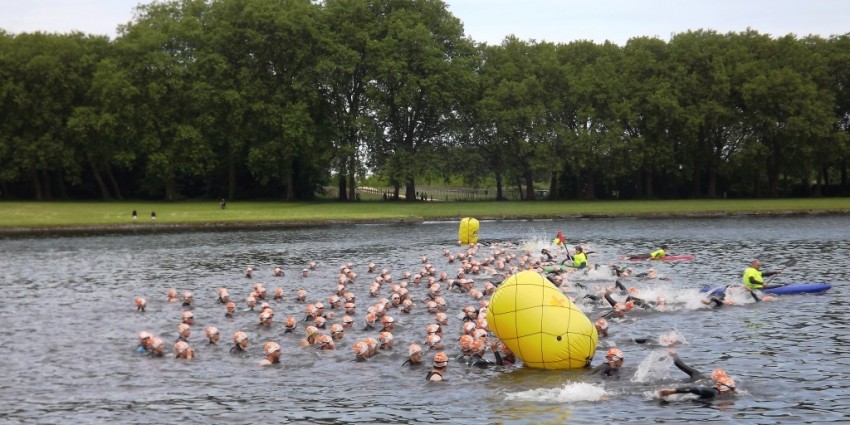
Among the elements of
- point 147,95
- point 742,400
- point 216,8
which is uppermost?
point 216,8

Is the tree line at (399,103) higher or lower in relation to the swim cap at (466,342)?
higher

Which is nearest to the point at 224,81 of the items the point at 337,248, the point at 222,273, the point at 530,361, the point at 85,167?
the point at 85,167

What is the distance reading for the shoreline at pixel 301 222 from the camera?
254 feet

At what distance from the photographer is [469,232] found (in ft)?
199

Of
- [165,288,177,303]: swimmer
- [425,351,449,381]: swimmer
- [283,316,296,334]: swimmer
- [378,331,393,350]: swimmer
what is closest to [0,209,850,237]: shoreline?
[165,288,177,303]: swimmer

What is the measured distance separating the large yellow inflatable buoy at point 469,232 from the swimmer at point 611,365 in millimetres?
37815

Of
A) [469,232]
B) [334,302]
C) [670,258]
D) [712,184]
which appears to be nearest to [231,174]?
[469,232]

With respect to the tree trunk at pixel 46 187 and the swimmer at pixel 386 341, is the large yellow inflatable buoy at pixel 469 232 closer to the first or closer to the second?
the swimmer at pixel 386 341

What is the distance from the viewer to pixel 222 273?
4678 cm

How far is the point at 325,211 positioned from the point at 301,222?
940 centimetres

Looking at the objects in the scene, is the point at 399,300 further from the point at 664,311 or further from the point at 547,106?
the point at 547,106

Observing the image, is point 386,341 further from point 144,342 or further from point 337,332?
point 144,342

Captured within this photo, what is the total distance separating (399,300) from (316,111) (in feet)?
261

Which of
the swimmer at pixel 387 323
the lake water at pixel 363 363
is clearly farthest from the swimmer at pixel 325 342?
the swimmer at pixel 387 323
